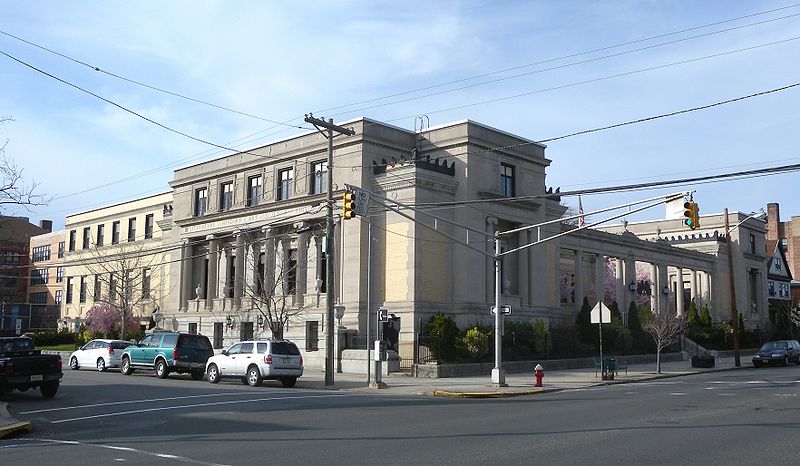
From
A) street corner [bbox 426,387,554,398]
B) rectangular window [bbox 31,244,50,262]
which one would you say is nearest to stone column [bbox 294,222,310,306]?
street corner [bbox 426,387,554,398]

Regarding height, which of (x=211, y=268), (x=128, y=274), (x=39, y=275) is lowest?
A: (x=211, y=268)

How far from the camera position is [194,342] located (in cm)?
3253

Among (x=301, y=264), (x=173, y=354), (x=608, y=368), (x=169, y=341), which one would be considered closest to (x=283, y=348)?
(x=173, y=354)

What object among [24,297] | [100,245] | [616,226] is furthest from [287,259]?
[24,297]

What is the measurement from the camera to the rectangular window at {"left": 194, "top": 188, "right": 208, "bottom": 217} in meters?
53.0

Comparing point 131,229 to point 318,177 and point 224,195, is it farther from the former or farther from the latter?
point 318,177

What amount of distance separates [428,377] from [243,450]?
22033 millimetres

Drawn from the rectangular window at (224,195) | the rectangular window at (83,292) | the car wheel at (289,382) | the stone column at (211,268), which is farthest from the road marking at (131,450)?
the rectangular window at (83,292)

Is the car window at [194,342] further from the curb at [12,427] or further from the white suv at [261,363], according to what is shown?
the curb at [12,427]

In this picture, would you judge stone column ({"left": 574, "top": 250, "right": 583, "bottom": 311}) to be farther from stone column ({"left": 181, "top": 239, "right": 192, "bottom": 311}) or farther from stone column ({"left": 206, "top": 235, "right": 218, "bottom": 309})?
stone column ({"left": 181, "top": 239, "right": 192, "bottom": 311})

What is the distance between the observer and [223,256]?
51.1 m

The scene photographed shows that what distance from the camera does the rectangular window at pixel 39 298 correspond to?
90188 millimetres

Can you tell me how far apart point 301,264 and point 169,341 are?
13415mm

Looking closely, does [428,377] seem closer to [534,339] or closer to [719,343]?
[534,339]
